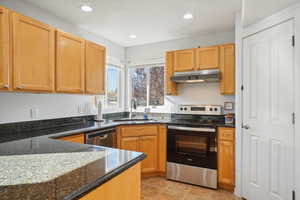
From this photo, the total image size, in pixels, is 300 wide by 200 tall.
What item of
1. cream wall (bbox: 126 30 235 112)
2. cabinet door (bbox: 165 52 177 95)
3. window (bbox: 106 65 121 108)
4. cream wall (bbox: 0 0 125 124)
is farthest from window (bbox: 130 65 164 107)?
cream wall (bbox: 0 0 125 124)

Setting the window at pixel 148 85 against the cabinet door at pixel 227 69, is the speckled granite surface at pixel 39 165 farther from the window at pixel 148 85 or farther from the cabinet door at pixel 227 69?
the window at pixel 148 85

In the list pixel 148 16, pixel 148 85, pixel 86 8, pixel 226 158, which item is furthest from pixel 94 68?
pixel 226 158

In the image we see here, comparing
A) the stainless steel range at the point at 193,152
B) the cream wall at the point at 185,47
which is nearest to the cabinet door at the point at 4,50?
the stainless steel range at the point at 193,152

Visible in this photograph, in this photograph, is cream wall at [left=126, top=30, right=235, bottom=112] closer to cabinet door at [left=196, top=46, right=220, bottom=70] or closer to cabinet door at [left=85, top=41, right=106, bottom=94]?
cabinet door at [left=196, top=46, right=220, bottom=70]

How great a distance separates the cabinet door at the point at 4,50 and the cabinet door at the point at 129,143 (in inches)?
68.4

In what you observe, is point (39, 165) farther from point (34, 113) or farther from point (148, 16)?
point (148, 16)

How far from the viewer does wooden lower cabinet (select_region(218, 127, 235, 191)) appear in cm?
262

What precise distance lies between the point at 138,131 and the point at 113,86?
54.3 inches

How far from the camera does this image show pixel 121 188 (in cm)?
102

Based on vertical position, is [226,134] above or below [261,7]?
below

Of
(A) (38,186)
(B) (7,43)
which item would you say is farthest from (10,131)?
(A) (38,186)

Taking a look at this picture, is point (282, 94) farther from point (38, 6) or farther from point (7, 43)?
point (38, 6)

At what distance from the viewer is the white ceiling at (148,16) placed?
229cm

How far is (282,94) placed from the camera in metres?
1.97
